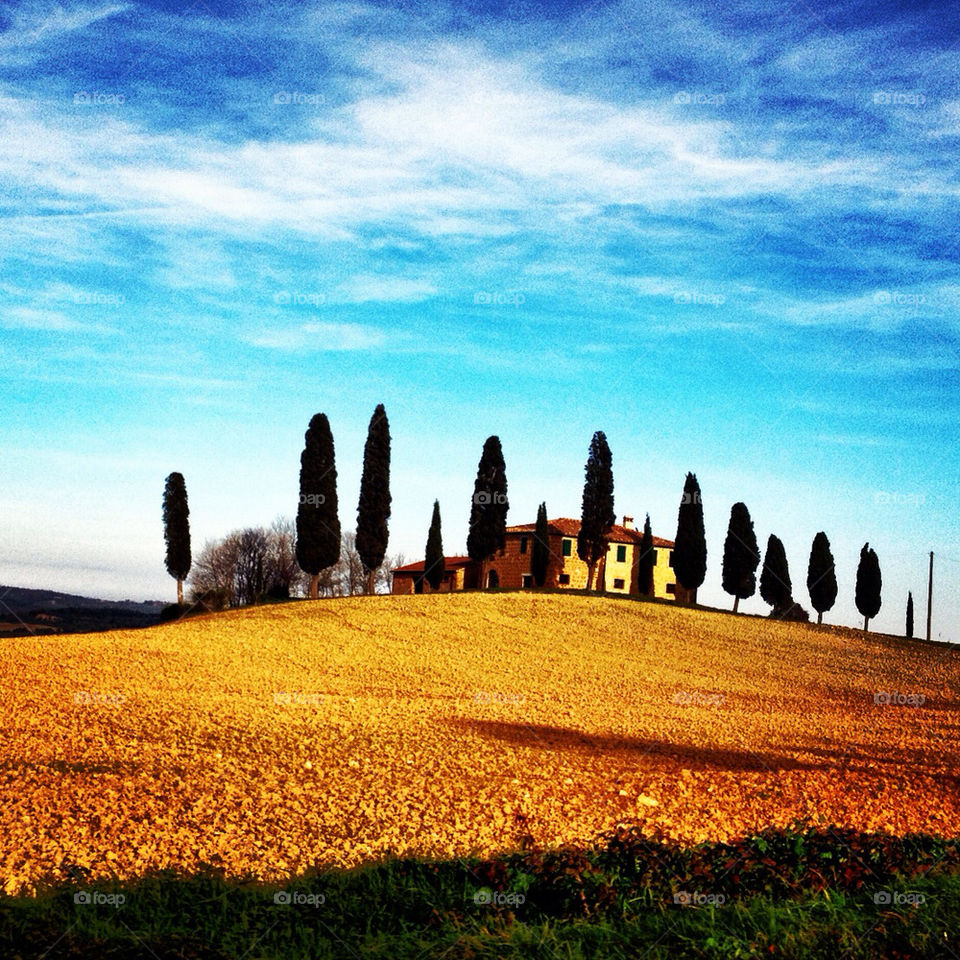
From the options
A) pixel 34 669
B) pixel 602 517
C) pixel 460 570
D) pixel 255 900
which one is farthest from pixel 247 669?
pixel 460 570

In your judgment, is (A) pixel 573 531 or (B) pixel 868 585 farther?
(A) pixel 573 531

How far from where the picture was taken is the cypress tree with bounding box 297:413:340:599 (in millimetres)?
33875

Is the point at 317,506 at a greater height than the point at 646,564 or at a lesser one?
greater

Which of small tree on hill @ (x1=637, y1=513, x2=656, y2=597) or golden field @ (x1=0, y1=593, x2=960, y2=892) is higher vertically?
small tree on hill @ (x1=637, y1=513, x2=656, y2=597)

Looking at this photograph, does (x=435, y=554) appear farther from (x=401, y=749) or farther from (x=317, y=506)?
(x=401, y=749)

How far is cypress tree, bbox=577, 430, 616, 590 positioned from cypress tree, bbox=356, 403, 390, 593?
32.6 feet

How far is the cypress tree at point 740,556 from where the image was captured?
4581cm

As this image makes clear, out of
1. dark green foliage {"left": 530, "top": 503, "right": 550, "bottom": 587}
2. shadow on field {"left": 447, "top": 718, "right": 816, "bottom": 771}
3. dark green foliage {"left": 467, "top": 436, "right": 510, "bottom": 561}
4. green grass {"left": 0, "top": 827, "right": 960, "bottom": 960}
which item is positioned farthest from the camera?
dark green foliage {"left": 530, "top": 503, "right": 550, "bottom": 587}

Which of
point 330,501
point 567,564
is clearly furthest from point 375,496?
point 567,564

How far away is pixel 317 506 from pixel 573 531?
77.5 feet

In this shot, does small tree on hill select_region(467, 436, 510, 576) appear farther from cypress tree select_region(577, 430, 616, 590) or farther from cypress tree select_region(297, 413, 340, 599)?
cypress tree select_region(297, 413, 340, 599)

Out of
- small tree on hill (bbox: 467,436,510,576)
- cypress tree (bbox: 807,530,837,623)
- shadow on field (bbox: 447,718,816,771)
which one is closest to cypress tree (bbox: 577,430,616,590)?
small tree on hill (bbox: 467,436,510,576)

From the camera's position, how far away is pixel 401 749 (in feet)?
33.1

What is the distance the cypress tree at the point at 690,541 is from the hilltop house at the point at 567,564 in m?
7.95
